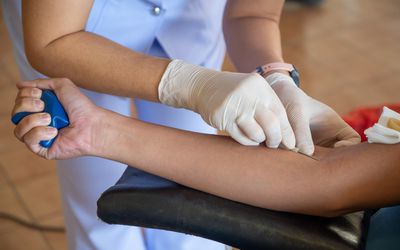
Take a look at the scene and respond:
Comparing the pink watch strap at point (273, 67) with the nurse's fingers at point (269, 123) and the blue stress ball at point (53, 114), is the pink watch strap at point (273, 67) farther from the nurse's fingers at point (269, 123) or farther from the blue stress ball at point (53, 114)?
the blue stress ball at point (53, 114)

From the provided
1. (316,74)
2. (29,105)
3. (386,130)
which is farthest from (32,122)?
(316,74)

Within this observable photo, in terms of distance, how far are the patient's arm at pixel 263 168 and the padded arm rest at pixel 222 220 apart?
0.12 ft

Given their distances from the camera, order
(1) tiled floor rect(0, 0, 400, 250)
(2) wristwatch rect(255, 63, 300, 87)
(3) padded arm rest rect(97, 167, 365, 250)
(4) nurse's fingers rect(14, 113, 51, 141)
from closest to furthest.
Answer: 1. (3) padded arm rest rect(97, 167, 365, 250)
2. (4) nurse's fingers rect(14, 113, 51, 141)
3. (2) wristwatch rect(255, 63, 300, 87)
4. (1) tiled floor rect(0, 0, 400, 250)

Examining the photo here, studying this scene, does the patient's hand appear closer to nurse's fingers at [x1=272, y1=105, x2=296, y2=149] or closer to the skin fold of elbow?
the skin fold of elbow

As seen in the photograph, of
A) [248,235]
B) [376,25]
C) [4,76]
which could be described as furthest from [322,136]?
[376,25]

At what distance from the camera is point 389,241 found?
33.1 inches

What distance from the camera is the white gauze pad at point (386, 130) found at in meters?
0.86

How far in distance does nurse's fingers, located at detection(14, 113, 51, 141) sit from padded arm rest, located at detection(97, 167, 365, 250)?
0.57 feet

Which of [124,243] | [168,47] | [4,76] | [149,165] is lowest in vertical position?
[4,76]

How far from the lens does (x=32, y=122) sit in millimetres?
893

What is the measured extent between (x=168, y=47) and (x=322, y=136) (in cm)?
45

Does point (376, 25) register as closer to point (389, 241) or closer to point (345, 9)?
point (345, 9)

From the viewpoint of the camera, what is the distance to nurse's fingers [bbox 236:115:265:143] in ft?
2.98

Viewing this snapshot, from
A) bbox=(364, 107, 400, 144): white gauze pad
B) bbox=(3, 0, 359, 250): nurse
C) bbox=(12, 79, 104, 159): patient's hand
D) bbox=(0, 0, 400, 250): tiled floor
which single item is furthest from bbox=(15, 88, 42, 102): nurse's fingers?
bbox=(0, 0, 400, 250): tiled floor
